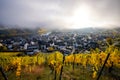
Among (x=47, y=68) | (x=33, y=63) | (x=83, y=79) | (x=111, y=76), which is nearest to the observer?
(x=83, y=79)

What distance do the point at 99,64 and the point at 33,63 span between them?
3062cm

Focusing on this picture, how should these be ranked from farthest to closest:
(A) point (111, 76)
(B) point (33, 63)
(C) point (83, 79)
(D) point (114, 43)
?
(B) point (33, 63) < (A) point (111, 76) < (C) point (83, 79) < (D) point (114, 43)

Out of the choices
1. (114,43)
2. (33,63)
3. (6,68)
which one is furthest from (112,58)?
(114,43)

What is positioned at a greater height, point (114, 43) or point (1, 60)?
point (114, 43)

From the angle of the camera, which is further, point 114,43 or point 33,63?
point 33,63

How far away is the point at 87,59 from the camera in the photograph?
91.8m

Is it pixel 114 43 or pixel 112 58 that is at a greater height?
pixel 114 43

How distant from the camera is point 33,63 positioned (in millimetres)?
96688

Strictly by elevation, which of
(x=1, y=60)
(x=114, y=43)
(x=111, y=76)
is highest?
(x=114, y=43)

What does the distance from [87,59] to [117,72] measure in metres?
13.6

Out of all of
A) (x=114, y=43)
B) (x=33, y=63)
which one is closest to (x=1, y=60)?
(x=33, y=63)

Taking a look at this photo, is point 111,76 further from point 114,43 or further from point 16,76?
point 114,43

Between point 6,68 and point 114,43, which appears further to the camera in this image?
point 6,68

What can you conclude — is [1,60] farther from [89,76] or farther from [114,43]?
[114,43]
